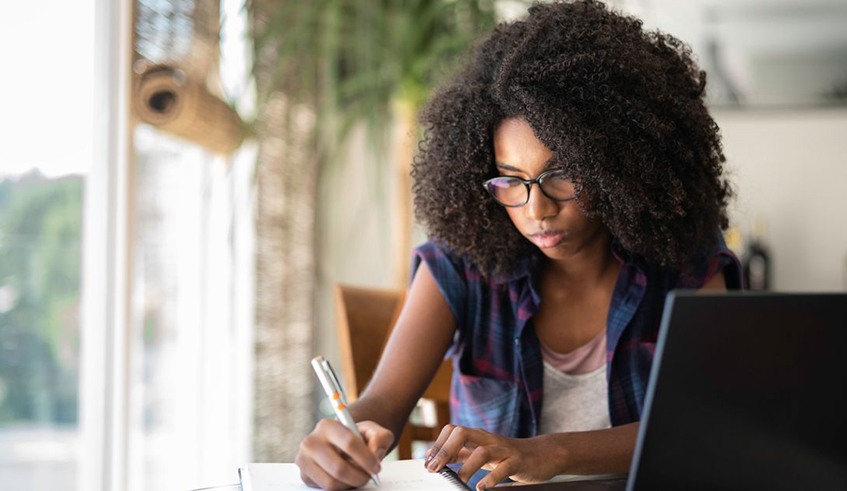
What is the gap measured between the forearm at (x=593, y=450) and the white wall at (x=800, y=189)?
121 inches

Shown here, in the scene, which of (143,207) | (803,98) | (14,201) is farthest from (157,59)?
(803,98)

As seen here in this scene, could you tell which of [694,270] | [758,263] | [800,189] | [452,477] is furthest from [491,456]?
[800,189]

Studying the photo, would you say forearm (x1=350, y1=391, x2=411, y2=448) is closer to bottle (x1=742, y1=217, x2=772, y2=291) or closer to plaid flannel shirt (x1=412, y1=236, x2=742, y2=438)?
plaid flannel shirt (x1=412, y1=236, x2=742, y2=438)

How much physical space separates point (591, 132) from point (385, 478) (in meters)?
0.52

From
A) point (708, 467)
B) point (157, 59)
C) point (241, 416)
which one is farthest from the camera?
point (241, 416)

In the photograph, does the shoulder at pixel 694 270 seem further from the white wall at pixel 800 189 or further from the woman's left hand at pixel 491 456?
the white wall at pixel 800 189

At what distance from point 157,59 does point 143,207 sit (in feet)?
1.11

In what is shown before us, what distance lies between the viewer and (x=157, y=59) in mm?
1675

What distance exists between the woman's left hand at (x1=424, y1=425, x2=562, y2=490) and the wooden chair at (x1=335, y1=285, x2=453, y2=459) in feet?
1.79

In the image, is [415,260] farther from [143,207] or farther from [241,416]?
[241,416]

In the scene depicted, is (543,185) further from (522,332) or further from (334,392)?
(334,392)

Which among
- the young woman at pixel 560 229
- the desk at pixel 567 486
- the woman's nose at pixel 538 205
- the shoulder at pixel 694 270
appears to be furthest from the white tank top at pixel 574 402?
the desk at pixel 567 486

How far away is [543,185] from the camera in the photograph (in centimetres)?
109

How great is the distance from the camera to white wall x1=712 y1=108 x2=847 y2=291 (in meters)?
3.82
